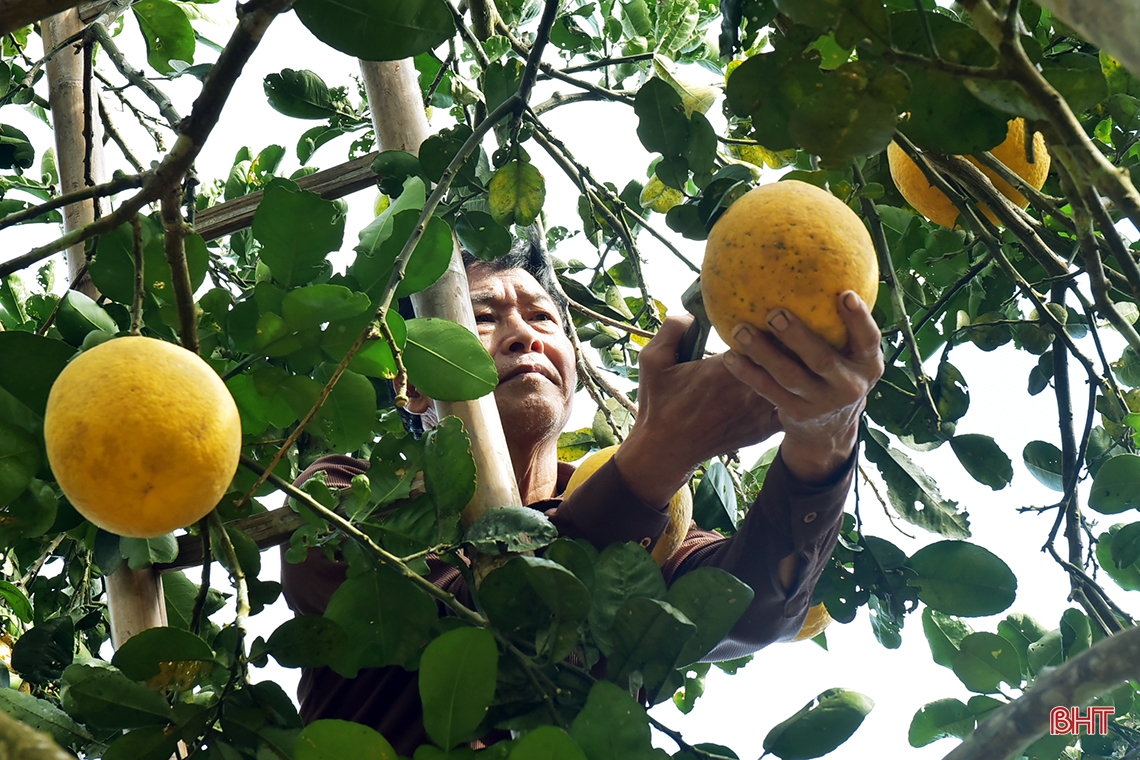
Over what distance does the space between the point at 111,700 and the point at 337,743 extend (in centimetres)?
25

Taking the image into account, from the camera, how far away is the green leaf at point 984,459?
1.29 meters

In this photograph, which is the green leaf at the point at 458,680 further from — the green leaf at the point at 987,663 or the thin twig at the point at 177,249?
the green leaf at the point at 987,663

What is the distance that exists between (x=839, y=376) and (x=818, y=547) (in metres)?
0.40

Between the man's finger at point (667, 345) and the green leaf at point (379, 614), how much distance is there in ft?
1.31

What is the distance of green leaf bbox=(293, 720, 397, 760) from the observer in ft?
2.59

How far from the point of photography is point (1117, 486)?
121cm

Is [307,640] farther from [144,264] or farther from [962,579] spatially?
[962,579]

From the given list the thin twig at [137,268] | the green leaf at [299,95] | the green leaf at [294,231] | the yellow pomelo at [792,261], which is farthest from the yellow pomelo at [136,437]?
the green leaf at [299,95]

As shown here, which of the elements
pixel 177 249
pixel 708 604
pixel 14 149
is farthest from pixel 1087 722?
pixel 14 149

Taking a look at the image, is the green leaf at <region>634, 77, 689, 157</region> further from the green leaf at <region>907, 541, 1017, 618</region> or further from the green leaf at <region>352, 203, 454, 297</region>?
the green leaf at <region>907, 541, 1017, 618</region>

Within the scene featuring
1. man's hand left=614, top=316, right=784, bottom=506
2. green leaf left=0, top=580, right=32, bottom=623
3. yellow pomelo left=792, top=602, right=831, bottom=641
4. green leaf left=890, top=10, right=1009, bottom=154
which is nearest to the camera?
green leaf left=890, top=10, right=1009, bottom=154

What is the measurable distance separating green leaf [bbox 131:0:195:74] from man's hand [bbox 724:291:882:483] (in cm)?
109

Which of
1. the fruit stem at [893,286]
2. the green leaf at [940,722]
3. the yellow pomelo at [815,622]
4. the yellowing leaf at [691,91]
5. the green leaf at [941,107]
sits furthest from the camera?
the yellow pomelo at [815,622]

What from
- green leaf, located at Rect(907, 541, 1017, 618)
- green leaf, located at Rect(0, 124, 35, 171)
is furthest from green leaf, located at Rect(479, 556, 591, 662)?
green leaf, located at Rect(0, 124, 35, 171)
